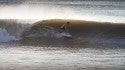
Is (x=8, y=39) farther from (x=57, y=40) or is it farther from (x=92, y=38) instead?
(x=92, y=38)

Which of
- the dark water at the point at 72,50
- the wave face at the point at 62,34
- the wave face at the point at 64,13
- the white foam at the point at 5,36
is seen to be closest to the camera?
the dark water at the point at 72,50

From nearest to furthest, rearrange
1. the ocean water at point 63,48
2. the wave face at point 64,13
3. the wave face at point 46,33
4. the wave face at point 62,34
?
the ocean water at point 63,48 < the wave face at point 62,34 < the wave face at point 46,33 < the wave face at point 64,13

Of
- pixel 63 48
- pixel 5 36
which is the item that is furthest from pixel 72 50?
pixel 5 36

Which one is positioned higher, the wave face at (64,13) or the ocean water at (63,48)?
the ocean water at (63,48)

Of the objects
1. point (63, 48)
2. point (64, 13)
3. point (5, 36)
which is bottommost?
point (64, 13)

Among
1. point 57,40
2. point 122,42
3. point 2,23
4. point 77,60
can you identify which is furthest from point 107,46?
point 2,23

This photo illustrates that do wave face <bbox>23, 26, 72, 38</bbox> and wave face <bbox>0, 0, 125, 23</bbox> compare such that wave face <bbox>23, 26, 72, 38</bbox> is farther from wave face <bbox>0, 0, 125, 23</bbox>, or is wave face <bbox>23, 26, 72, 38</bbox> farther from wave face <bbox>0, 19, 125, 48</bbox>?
wave face <bbox>0, 0, 125, 23</bbox>

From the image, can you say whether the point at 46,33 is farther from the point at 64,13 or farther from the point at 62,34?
the point at 64,13

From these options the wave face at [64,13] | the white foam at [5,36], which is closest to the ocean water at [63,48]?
the white foam at [5,36]

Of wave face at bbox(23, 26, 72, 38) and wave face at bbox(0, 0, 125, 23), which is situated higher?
wave face at bbox(23, 26, 72, 38)

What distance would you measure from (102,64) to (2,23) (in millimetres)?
12104

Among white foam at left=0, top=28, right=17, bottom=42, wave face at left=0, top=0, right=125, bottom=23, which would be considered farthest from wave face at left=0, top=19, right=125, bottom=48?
wave face at left=0, top=0, right=125, bottom=23

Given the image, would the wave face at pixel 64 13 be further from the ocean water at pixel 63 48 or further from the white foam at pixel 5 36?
the white foam at pixel 5 36

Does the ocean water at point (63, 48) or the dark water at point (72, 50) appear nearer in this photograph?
the dark water at point (72, 50)
